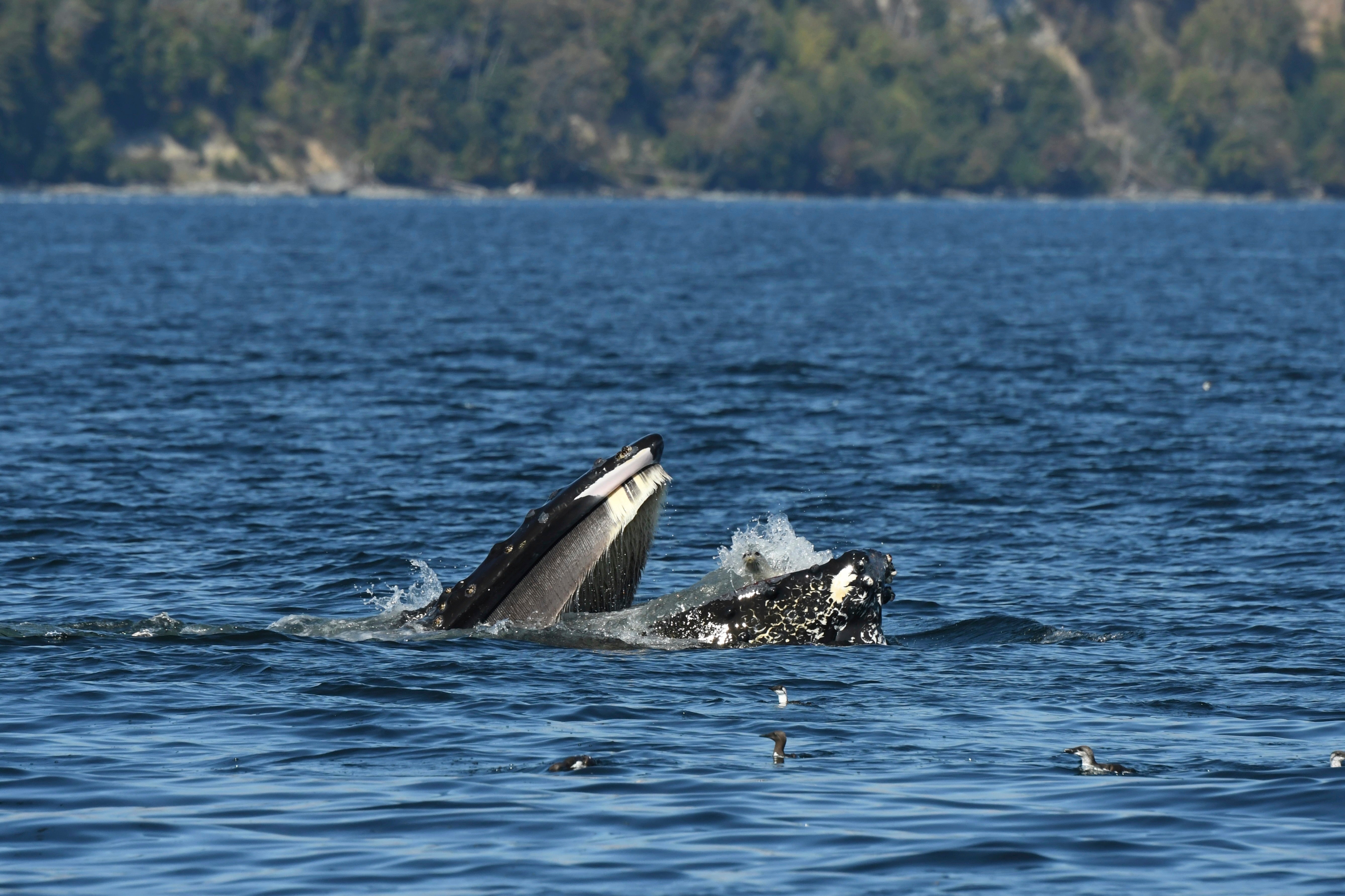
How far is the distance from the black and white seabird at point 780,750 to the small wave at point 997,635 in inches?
179

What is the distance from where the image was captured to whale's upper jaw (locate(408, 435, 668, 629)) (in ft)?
51.5

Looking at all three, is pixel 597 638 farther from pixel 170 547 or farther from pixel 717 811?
pixel 170 547

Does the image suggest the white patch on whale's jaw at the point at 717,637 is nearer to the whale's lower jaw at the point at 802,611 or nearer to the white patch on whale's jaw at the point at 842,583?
the whale's lower jaw at the point at 802,611

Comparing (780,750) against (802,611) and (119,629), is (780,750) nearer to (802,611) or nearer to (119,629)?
(802,611)

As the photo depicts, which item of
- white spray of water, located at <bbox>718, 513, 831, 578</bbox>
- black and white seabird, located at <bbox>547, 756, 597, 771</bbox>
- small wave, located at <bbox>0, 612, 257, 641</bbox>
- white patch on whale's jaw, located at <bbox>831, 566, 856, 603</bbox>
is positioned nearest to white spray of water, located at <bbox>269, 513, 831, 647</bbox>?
white spray of water, located at <bbox>718, 513, 831, 578</bbox>

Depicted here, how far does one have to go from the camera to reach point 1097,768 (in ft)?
47.0

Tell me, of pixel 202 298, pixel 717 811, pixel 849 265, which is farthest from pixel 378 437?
pixel 849 265

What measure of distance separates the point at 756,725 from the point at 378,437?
68.1ft

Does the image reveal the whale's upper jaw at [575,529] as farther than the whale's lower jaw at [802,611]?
No

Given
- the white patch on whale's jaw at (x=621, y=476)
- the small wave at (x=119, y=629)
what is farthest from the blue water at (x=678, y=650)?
the white patch on whale's jaw at (x=621, y=476)

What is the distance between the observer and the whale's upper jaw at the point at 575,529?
51.5 ft

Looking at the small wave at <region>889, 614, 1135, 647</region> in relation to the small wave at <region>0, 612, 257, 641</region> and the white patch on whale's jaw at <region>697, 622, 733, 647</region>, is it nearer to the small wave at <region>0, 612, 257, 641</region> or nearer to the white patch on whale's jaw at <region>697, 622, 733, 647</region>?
the white patch on whale's jaw at <region>697, 622, 733, 647</region>

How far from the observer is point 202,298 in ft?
246

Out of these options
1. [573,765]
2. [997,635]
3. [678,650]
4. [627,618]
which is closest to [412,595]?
[627,618]
